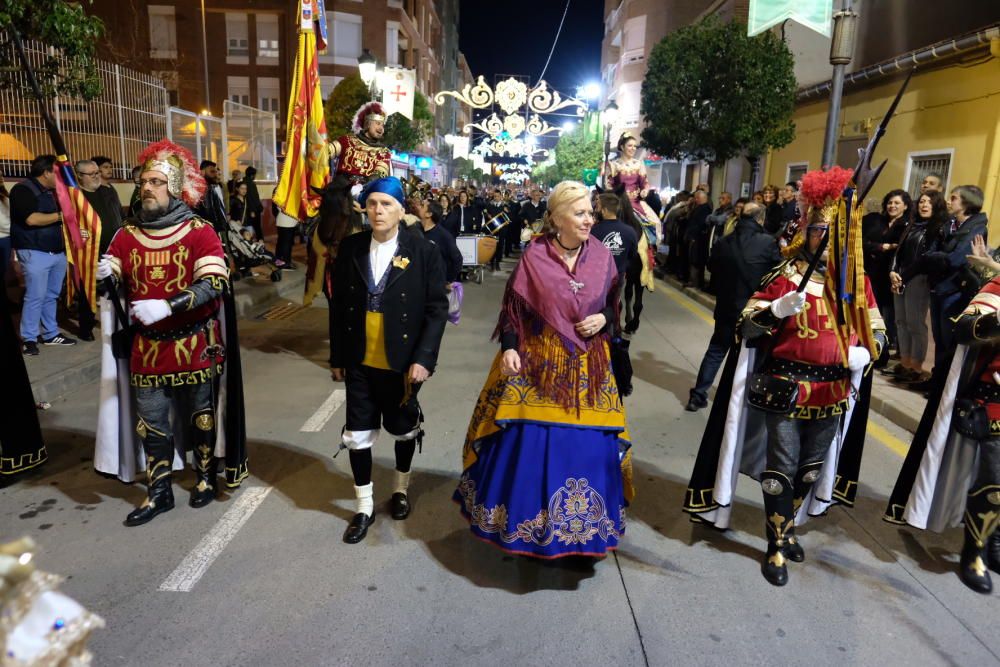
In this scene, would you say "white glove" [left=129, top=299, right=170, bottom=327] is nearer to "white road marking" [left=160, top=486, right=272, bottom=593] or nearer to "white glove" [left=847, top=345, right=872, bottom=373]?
"white road marking" [left=160, top=486, right=272, bottom=593]

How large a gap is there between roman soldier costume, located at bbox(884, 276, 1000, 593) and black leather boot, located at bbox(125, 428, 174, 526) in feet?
Answer: 13.5

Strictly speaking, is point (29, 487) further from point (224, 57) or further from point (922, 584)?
point (224, 57)

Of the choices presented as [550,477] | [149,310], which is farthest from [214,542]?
[550,477]

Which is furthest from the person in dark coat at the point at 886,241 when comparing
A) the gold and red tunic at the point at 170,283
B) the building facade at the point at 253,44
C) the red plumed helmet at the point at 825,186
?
the building facade at the point at 253,44

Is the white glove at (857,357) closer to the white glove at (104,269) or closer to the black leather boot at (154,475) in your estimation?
the black leather boot at (154,475)

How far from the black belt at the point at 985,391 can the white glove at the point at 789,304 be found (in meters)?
1.18

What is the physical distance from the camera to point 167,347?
3.95 m

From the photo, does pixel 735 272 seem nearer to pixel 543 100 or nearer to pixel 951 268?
pixel 951 268

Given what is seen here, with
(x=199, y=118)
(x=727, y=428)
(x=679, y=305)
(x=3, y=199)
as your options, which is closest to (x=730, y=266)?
(x=727, y=428)

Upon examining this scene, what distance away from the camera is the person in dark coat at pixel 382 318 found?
150 inches

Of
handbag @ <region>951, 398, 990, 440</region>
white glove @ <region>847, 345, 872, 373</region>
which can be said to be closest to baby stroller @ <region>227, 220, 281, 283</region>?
white glove @ <region>847, 345, 872, 373</region>

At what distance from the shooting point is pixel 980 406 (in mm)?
3688

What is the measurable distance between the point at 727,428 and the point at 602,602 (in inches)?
45.7

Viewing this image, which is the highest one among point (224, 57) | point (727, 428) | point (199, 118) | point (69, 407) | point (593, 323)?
point (224, 57)
